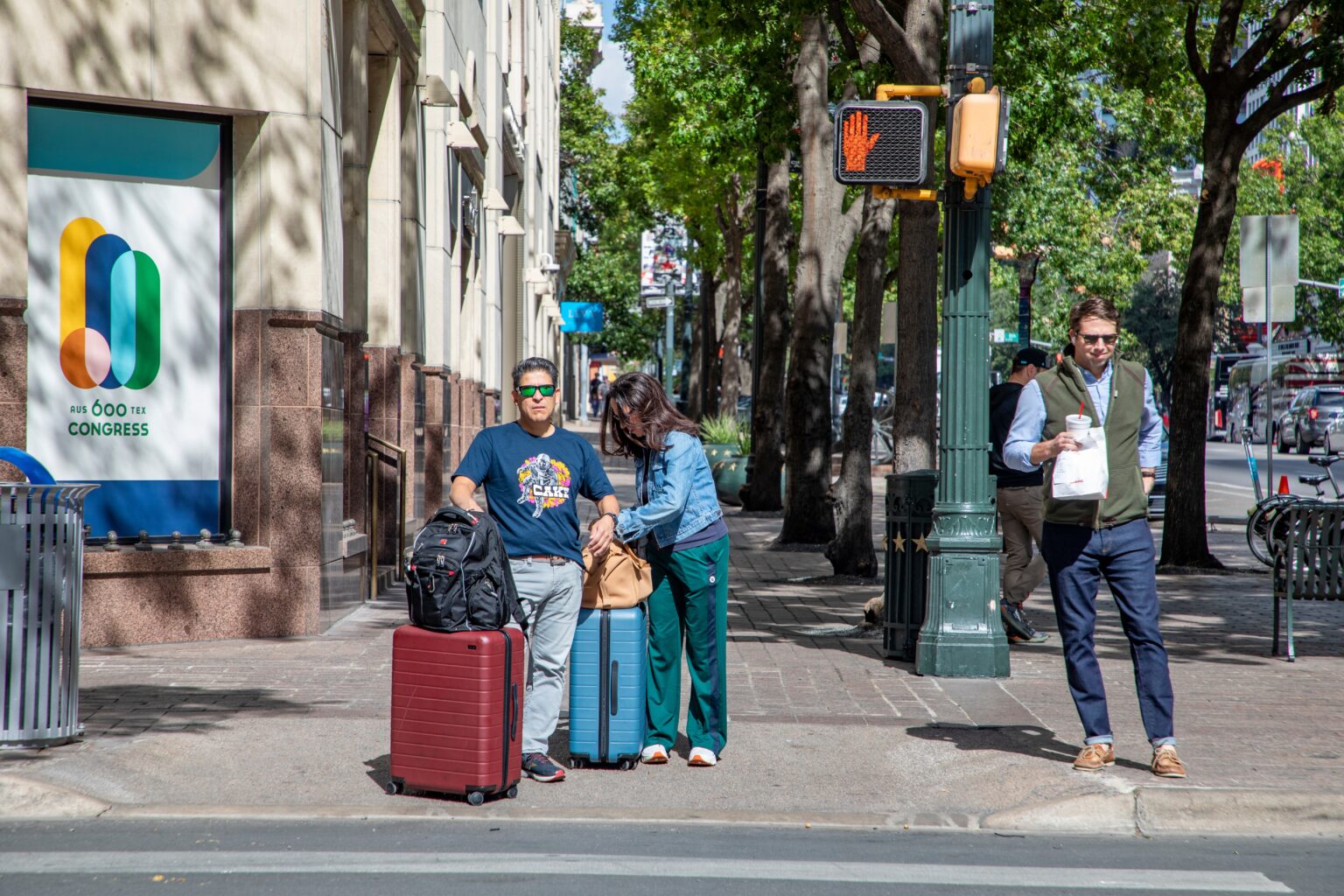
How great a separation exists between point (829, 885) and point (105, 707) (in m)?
4.09

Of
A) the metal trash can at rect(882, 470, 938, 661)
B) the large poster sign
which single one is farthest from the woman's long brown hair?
the large poster sign

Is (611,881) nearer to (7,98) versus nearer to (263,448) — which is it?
(263,448)

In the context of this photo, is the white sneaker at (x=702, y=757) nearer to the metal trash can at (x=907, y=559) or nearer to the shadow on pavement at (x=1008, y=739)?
the shadow on pavement at (x=1008, y=739)

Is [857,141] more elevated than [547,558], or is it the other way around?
[857,141]

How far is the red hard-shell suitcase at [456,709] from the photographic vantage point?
5793mm

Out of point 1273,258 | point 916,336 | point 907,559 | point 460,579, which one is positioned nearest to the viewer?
point 460,579

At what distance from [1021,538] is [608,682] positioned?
454 cm

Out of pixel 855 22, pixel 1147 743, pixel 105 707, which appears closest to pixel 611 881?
pixel 1147 743

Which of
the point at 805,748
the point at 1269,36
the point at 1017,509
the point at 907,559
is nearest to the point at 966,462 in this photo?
the point at 907,559

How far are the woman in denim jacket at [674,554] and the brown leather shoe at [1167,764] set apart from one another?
69.2 inches

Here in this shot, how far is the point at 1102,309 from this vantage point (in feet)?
21.1

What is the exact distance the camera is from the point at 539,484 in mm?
6207

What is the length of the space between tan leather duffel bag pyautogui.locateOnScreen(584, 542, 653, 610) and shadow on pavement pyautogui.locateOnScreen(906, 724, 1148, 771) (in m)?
1.63

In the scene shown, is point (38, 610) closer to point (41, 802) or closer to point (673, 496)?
point (41, 802)
